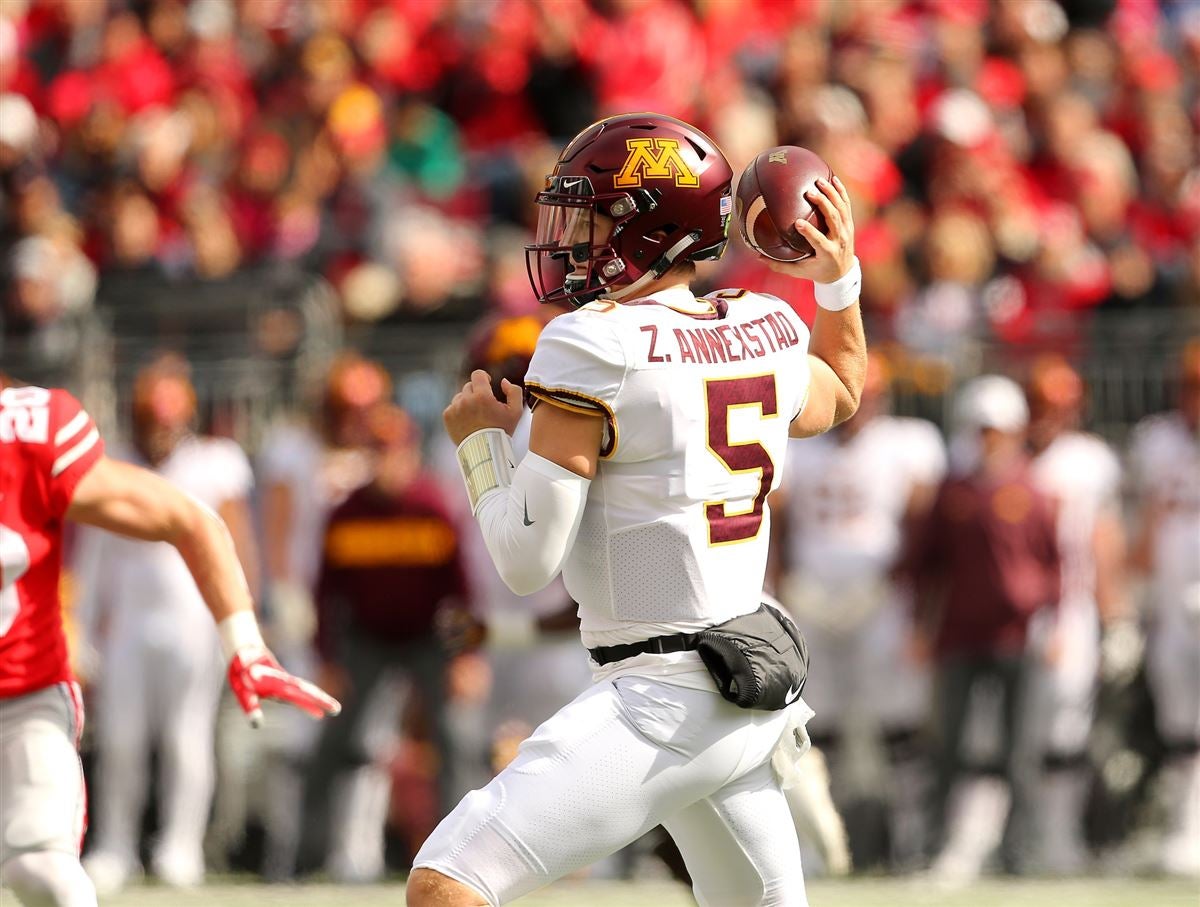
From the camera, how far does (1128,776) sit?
30.0ft

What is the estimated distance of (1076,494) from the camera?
8938 mm

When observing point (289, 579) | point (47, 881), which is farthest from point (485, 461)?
point (289, 579)

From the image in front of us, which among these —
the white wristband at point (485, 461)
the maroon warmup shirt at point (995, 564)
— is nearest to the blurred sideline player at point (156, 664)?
the maroon warmup shirt at point (995, 564)

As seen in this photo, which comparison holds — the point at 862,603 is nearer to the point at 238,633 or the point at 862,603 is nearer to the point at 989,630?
the point at 989,630

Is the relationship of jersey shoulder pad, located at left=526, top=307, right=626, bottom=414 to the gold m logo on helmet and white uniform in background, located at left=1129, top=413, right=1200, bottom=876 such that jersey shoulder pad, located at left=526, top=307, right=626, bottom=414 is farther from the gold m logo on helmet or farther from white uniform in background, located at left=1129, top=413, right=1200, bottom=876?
white uniform in background, located at left=1129, top=413, right=1200, bottom=876

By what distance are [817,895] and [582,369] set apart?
13.7 ft

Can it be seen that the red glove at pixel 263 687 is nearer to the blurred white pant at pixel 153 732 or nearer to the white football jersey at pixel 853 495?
the blurred white pant at pixel 153 732

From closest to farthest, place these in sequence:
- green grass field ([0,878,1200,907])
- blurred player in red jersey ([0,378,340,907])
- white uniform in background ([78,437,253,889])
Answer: blurred player in red jersey ([0,378,340,907]) → green grass field ([0,878,1200,907]) → white uniform in background ([78,437,253,889])

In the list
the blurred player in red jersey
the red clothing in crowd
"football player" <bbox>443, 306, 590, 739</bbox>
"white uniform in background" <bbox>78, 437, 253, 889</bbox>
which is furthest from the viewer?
"white uniform in background" <bbox>78, 437, 253, 889</bbox>

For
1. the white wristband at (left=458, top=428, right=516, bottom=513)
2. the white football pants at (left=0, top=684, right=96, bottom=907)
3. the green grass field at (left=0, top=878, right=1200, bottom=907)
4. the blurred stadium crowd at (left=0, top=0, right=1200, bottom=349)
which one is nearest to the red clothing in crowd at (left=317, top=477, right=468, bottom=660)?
the green grass field at (left=0, top=878, right=1200, bottom=907)

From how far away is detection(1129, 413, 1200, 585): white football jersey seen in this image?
9000 millimetres

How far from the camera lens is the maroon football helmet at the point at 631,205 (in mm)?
3875

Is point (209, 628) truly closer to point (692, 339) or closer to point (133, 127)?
point (133, 127)

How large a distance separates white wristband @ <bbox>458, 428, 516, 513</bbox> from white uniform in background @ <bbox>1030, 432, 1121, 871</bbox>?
5.24 metres
